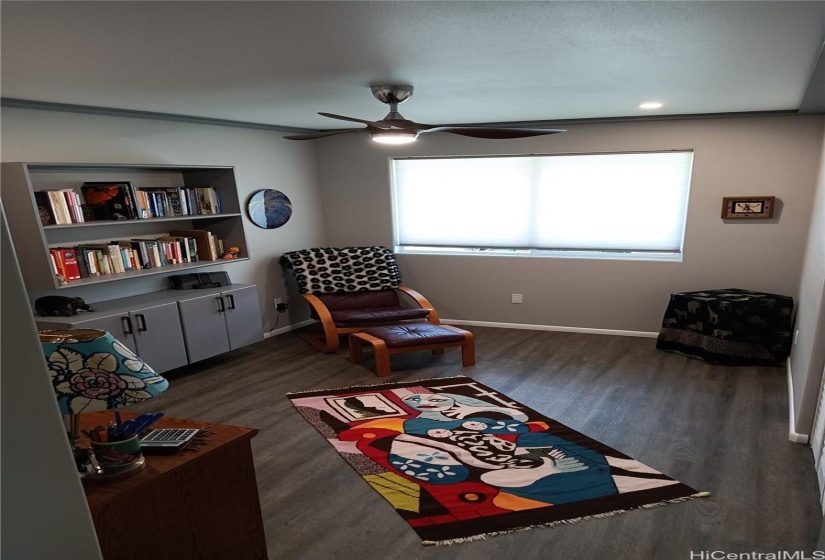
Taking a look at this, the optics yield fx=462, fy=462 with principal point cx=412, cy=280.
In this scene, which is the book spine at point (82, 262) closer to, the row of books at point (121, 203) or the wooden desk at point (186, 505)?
the row of books at point (121, 203)

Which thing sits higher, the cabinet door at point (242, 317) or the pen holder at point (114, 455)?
the pen holder at point (114, 455)

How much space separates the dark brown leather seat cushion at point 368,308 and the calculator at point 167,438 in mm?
2901

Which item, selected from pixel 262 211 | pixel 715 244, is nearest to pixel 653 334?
pixel 715 244

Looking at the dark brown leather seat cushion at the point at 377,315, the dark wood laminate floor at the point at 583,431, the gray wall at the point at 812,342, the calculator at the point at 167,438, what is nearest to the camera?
the calculator at the point at 167,438

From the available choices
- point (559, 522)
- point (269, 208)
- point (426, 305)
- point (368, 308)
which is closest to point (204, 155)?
point (269, 208)

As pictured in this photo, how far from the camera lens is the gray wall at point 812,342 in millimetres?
2578

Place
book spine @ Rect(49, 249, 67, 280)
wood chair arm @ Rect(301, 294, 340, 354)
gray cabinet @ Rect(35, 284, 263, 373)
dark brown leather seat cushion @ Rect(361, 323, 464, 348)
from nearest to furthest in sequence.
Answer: book spine @ Rect(49, 249, 67, 280) < gray cabinet @ Rect(35, 284, 263, 373) < dark brown leather seat cushion @ Rect(361, 323, 464, 348) < wood chair arm @ Rect(301, 294, 340, 354)

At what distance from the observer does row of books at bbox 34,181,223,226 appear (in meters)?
3.23

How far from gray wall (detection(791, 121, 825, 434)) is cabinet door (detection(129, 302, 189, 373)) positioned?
4343mm

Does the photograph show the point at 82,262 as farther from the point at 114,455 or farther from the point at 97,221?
the point at 114,455

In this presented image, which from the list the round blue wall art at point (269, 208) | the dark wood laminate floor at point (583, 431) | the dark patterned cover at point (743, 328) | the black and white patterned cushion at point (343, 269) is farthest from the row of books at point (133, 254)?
the dark patterned cover at point (743, 328)

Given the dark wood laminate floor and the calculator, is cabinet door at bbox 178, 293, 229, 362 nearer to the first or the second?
the dark wood laminate floor

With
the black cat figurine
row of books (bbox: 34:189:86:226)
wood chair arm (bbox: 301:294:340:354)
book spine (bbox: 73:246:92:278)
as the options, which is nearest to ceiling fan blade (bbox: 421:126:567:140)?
wood chair arm (bbox: 301:294:340:354)

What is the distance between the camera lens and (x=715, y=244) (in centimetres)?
430
